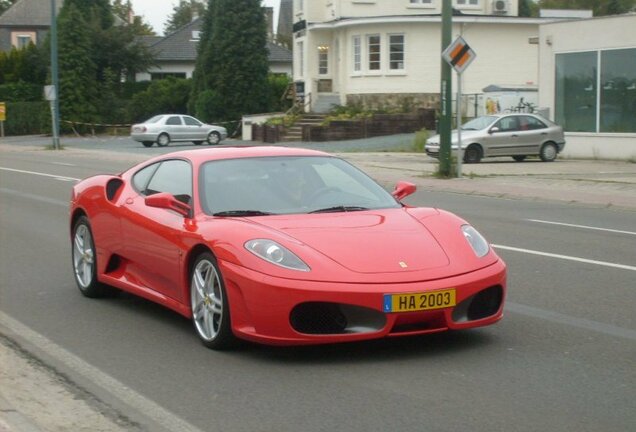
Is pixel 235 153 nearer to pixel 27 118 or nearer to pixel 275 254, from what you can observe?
pixel 275 254

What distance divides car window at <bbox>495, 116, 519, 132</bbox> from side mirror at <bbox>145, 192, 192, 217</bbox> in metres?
23.9

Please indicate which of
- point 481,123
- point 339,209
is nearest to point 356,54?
point 481,123

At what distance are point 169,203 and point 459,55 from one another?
16.0 metres

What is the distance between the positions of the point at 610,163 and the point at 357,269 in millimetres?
24505

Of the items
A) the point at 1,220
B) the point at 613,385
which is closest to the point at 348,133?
the point at 1,220

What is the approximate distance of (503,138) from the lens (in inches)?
1206

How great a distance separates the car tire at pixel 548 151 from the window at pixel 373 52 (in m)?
18.4

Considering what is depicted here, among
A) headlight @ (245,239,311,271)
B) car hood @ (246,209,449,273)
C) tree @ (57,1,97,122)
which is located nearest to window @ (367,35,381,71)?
tree @ (57,1,97,122)

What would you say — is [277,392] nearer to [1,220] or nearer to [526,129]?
[1,220]

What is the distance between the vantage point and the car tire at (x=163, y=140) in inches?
1864

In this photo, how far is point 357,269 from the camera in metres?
6.55

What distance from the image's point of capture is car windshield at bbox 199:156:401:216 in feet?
24.8

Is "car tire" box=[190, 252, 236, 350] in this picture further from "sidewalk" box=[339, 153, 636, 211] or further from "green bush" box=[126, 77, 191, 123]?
"green bush" box=[126, 77, 191, 123]

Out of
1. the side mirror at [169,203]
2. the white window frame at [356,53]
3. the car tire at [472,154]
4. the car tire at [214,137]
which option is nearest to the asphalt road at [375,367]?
the side mirror at [169,203]
